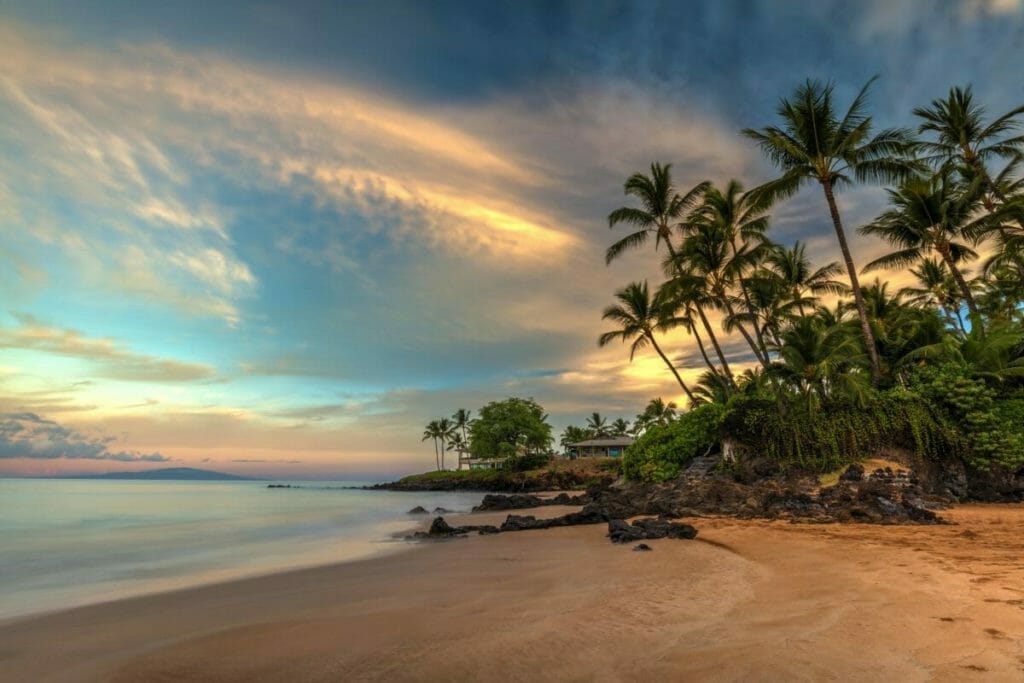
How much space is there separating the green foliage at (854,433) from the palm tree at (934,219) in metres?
9.08

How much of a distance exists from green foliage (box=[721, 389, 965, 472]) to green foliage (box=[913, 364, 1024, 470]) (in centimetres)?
49

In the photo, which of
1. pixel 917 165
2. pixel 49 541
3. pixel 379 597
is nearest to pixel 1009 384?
pixel 917 165

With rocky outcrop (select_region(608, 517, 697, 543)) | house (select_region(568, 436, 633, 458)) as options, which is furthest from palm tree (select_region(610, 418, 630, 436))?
rocky outcrop (select_region(608, 517, 697, 543))

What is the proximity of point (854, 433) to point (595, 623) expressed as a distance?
14538mm

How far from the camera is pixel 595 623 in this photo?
15.6 ft

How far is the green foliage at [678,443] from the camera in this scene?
62.4ft

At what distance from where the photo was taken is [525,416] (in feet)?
177

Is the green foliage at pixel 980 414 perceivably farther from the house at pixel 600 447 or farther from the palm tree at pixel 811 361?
the house at pixel 600 447

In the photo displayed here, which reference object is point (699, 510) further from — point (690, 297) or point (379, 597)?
point (690, 297)

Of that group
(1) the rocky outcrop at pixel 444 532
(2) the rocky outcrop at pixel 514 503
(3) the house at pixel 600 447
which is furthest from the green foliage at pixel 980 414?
(3) the house at pixel 600 447

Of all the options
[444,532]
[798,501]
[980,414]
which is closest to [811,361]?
[980,414]

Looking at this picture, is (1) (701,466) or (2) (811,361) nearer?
(1) (701,466)

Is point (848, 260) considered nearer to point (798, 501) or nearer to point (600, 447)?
point (798, 501)

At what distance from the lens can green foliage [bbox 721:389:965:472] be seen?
1532 centimetres
